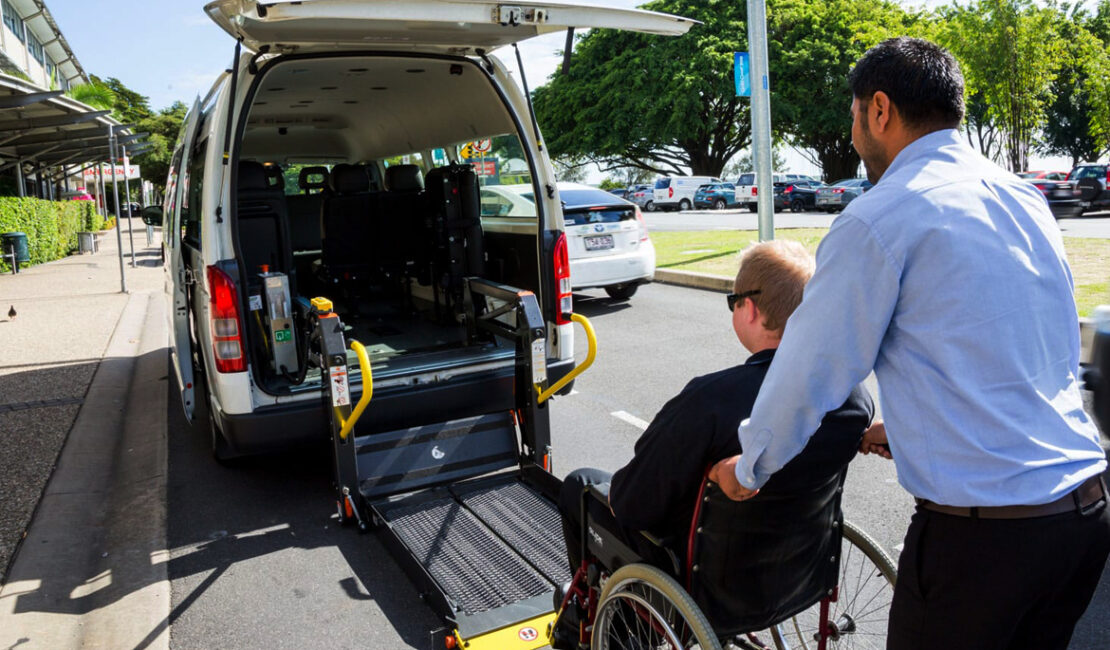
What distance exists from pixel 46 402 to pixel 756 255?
6.69m

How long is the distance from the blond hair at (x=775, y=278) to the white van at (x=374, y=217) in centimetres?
221

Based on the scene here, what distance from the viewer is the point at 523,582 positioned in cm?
373

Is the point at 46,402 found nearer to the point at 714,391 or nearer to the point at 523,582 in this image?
the point at 523,582

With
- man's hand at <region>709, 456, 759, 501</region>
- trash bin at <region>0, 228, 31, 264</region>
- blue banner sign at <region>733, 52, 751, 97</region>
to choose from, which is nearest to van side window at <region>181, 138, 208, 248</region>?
man's hand at <region>709, 456, 759, 501</region>

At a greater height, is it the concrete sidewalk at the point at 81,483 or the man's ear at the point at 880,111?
the man's ear at the point at 880,111

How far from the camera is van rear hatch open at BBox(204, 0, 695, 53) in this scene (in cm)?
377

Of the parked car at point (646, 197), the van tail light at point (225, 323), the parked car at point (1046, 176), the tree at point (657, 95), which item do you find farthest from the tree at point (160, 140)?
the van tail light at point (225, 323)

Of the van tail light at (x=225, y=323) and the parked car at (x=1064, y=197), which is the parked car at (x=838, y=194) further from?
the van tail light at (x=225, y=323)

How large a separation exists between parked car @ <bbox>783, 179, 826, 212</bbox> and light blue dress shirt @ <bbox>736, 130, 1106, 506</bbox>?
35730 millimetres

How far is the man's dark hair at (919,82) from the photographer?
188 centimetres

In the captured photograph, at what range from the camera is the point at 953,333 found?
1.76 m

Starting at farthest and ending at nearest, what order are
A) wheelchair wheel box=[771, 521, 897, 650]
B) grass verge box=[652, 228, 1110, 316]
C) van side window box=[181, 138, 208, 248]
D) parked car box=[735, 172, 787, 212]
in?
parked car box=[735, 172, 787, 212]
grass verge box=[652, 228, 1110, 316]
van side window box=[181, 138, 208, 248]
wheelchair wheel box=[771, 521, 897, 650]

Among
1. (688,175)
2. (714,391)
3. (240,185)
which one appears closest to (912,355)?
(714,391)

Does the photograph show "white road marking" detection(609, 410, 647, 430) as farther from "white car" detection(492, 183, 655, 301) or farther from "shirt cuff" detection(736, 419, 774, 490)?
"white car" detection(492, 183, 655, 301)
